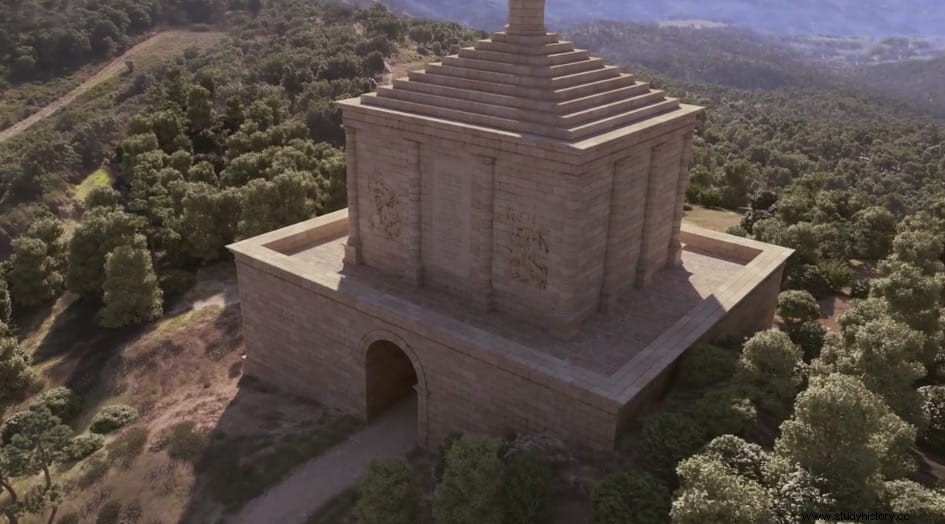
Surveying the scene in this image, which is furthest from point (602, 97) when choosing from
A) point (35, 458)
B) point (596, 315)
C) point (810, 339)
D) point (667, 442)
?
point (35, 458)

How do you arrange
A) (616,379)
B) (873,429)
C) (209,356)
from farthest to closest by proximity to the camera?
(209,356) < (616,379) < (873,429)

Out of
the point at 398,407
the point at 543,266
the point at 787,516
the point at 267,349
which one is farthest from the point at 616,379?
the point at 267,349

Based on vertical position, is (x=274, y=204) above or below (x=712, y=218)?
above

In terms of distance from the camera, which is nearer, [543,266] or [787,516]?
[787,516]

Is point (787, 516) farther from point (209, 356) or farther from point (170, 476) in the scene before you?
point (209, 356)

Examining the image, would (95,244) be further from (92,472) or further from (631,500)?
(631,500)

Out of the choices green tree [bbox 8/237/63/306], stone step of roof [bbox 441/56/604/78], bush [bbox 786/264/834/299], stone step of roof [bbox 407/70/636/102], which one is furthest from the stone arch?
green tree [bbox 8/237/63/306]

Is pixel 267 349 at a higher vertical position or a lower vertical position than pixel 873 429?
lower
